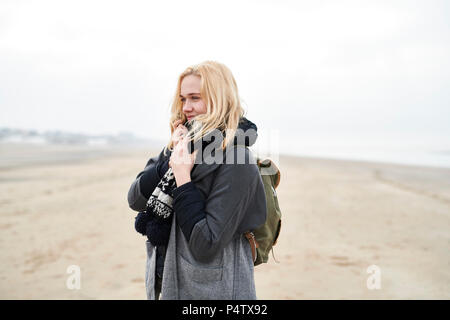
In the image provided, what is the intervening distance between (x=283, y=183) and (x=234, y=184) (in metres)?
Result: 12.2

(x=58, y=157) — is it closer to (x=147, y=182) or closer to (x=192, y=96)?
(x=147, y=182)

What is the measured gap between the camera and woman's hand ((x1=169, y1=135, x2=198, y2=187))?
5.05 feet

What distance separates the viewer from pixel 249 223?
1.58 meters

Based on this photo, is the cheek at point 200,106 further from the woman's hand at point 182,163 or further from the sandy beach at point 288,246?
the sandy beach at point 288,246

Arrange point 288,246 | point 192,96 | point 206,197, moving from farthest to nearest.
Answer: point 288,246, point 192,96, point 206,197

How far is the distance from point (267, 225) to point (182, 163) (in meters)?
0.55

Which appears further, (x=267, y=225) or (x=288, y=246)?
(x=288, y=246)

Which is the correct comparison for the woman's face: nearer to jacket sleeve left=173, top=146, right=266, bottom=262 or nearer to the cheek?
the cheek

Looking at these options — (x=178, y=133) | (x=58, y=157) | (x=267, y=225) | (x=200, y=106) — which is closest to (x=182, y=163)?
(x=178, y=133)

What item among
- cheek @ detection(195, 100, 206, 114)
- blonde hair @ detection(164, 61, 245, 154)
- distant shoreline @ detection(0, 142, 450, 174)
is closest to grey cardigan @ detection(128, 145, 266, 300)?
blonde hair @ detection(164, 61, 245, 154)

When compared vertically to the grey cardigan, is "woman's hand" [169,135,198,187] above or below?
above

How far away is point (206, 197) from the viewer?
158cm

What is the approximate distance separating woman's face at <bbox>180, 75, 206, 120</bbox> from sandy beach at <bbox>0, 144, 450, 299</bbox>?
10.7 ft
